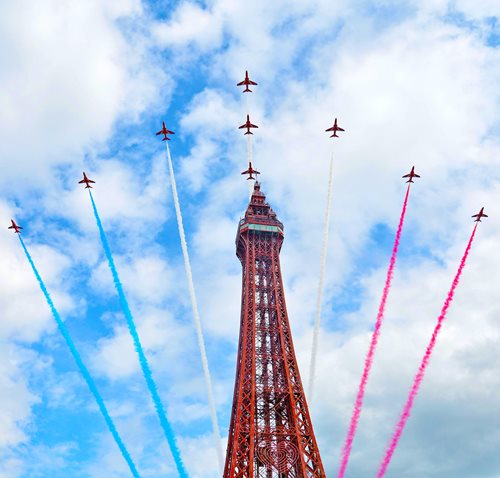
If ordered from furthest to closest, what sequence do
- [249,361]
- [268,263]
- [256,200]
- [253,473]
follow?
[256,200]
[268,263]
[249,361]
[253,473]

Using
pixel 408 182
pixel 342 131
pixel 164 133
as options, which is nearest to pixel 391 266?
pixel 408 182

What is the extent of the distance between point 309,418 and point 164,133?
189 feet

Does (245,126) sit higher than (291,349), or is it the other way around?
(245,126)

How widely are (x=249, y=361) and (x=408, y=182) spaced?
44536 mm

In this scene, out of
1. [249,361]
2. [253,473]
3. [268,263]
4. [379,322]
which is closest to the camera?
[379,322]

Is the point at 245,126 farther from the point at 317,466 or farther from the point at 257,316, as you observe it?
the point at 317,466

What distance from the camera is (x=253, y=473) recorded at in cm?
10481

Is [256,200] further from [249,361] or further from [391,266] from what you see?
[391,266]

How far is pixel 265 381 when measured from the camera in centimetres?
11881

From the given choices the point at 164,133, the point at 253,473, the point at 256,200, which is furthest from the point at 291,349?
the point at 164,133

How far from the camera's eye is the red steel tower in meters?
108

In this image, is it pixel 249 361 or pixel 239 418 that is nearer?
pixel 239 418

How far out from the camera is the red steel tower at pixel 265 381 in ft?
355

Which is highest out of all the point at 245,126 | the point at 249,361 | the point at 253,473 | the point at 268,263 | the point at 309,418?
the point at 245,126
